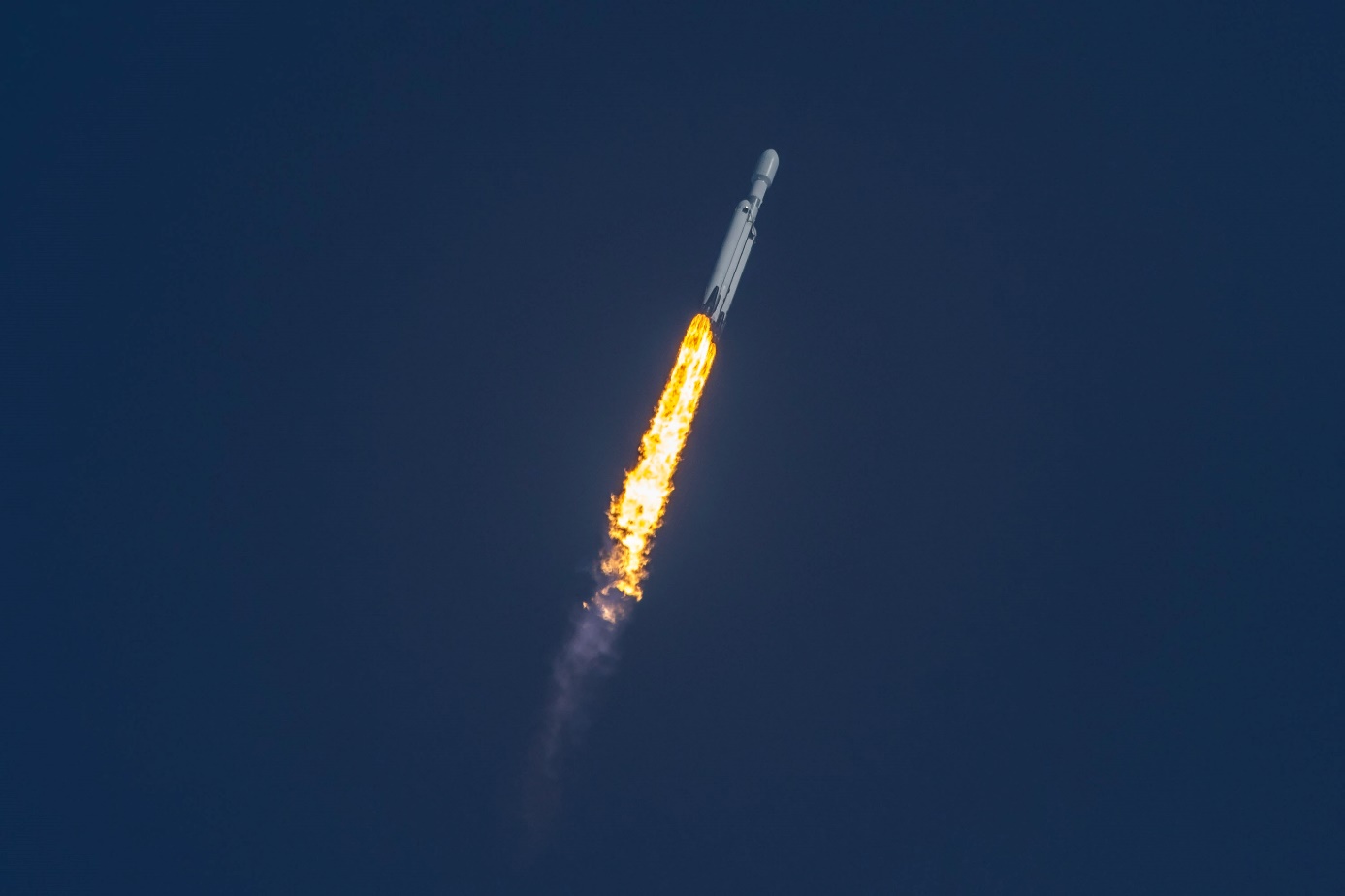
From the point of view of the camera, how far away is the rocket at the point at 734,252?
37000 mm

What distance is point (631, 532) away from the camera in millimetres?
41062

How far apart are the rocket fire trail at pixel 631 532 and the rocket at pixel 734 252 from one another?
5 centimetres

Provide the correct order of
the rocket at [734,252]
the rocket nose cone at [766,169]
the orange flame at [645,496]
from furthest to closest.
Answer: the orange flame at [645,496], the rocket nose cone at [766,169], the rocket at [734,252]

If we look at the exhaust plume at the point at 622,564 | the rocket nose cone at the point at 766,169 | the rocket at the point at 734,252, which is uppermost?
the rocket nose cone at the point at 766,169

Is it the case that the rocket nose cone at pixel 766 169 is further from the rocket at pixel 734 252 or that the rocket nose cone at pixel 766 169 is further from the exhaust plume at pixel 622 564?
the exhaust plume at pixel 622 564

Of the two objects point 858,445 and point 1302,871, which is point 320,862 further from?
point 1302,871

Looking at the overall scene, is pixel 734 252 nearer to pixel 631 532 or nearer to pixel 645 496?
pixel 645 496

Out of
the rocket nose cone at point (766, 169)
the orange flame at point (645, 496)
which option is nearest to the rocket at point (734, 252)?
the rocket nose cone at point (766, 169)

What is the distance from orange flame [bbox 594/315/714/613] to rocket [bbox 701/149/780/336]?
3.15 meters

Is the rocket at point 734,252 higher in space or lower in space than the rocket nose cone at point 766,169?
lower

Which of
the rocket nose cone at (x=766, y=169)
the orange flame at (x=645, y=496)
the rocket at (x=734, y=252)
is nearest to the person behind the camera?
the rocket at (x=734, y=252)

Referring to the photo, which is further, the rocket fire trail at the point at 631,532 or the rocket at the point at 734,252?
the rocket fire trail at the point at 631,532

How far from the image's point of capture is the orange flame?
4019 cm

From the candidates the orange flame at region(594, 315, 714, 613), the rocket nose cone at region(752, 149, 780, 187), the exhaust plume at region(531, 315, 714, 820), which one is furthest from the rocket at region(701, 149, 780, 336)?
the orange flame at region(594, 315, 714, 613)
